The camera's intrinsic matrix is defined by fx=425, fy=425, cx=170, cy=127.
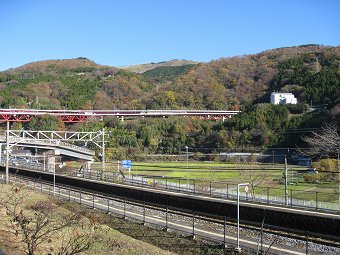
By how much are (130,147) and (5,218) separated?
43526 mm

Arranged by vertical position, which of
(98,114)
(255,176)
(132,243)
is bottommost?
(255,176)

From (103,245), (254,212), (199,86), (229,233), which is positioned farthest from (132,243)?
(199,86)

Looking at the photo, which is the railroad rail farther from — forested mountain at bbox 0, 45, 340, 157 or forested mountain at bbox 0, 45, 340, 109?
forested mountain at bbox 0, 45, 340, 109

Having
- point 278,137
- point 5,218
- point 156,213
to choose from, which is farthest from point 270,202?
point 278,137

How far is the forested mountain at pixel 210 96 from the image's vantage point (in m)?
57.1

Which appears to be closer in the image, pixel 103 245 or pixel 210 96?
pixel 103 245

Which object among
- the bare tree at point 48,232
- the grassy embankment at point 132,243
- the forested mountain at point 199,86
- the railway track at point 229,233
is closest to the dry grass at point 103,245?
the grassy embankment at point 132,243

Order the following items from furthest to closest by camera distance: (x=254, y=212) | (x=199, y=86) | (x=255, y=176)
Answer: (x=199, y=86)
(x=255, y=176)
(x=254, y=212)

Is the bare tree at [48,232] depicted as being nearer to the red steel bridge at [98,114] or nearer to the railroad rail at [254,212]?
the railroad rail at [254,212]

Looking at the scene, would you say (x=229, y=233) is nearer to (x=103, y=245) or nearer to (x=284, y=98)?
(x=103, y=245)

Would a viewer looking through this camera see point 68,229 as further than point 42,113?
→ No

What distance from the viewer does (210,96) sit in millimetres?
94750

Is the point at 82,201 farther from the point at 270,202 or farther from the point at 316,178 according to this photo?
the point at 316,178

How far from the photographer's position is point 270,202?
70.3ft
